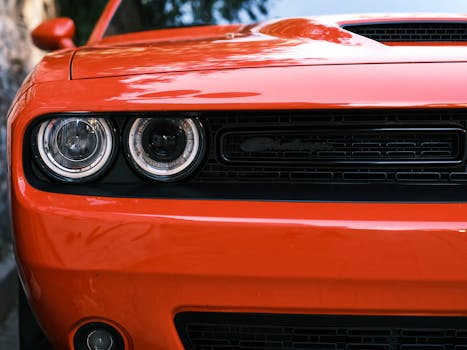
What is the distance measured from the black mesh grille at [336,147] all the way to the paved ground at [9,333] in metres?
1.77

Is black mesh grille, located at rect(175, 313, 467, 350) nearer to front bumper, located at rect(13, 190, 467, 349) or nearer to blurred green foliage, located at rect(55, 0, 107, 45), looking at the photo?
front bumper, located at rect(13, 190, 467, 349)

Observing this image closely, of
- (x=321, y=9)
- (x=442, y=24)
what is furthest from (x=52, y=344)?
(x=321, y=9)

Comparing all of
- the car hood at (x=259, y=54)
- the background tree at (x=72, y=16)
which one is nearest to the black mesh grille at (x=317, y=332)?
the car hood at (x=259, y=54)

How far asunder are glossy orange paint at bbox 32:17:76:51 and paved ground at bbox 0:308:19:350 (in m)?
1.33

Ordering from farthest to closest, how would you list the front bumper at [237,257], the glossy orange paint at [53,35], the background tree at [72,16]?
1. the background tree at [72,16]
2. the glossy orange paint at [53,35]
3. the front bumper at [237,257]

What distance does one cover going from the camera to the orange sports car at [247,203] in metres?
1.55

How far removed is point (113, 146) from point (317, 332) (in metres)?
0.66

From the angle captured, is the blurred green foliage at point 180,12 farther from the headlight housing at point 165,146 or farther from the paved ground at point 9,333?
the headlight housing at point 165,146

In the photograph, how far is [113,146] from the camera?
1.71 metres

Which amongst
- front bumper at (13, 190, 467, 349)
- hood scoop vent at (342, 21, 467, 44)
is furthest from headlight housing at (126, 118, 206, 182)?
hood scoop vent at (342, 21, 467, 44)

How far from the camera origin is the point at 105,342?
5.61 feet

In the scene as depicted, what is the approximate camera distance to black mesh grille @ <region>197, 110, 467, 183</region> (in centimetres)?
165

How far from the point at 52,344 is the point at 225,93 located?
0.77 metres

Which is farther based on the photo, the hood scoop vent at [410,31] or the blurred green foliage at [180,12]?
the blurred green foliage at [180,12]
